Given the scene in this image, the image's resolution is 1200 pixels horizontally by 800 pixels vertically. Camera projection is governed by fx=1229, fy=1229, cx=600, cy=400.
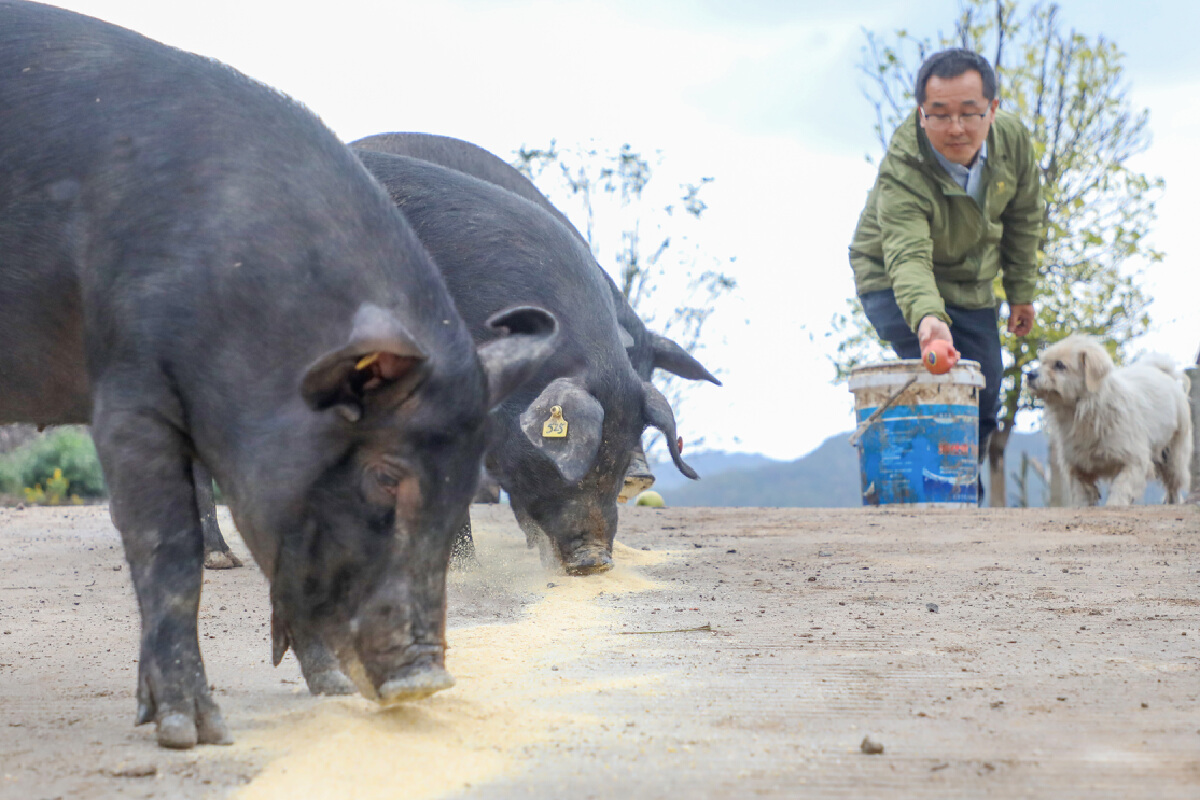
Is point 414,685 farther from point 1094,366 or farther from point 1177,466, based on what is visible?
point 1177,466

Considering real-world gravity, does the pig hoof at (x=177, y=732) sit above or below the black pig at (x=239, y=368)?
below

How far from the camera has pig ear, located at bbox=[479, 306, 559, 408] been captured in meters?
2.80

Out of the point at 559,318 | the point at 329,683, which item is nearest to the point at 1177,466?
the point at 559,318

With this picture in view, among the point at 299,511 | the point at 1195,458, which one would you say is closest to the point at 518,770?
the point at 299,511

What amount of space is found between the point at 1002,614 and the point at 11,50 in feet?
11.3

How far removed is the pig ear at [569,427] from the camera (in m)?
4.58

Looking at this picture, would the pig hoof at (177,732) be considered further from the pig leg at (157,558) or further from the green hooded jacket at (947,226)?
the green hooded jacket at (947,226)

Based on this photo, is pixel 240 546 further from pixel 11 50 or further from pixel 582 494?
pixel 11 50

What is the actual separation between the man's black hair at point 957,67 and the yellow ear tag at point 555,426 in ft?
11.3

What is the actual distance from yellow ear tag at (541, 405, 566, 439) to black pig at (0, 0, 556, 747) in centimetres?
178

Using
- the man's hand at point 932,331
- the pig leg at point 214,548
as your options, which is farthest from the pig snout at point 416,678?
the man's hand at point 932,331

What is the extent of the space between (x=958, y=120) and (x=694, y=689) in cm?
475

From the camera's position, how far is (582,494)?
5.05 m

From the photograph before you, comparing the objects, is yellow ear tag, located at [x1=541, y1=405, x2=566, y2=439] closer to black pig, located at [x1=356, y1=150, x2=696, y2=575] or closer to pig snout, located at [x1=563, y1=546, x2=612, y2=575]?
black pig, located at [x1=356, y1=150, x2=696, y2=575]
